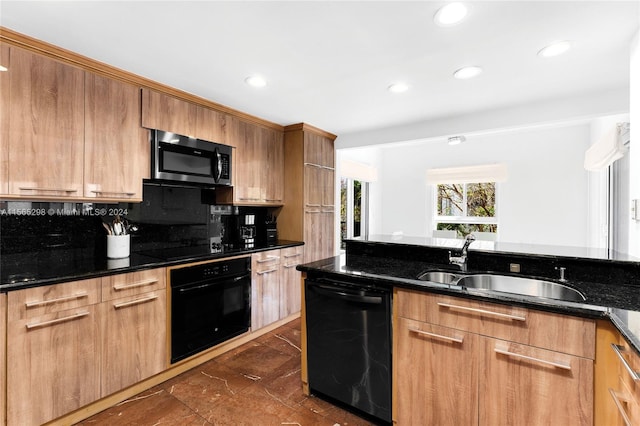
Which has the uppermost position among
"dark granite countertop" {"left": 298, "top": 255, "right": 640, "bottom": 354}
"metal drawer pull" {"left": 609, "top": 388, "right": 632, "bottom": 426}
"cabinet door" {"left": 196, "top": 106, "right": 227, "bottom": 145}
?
"cabinet door" {"left": 196, "top": 106, "right": 227, "bottom": 145}

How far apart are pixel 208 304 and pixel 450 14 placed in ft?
8.66

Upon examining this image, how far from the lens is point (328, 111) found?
10.4 ft

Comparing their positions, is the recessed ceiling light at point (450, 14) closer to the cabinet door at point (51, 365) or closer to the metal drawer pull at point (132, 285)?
the metal drawer pull at point (132, 285)

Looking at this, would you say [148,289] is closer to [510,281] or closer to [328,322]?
[328,322]

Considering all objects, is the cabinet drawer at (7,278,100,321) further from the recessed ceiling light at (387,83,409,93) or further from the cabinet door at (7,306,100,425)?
the recessed ceiling light at (387,83,409,93)

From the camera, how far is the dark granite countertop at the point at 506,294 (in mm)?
1193

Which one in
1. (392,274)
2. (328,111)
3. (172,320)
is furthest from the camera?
(328,111)

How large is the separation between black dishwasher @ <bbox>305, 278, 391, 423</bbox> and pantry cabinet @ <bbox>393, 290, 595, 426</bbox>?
0.26 ft

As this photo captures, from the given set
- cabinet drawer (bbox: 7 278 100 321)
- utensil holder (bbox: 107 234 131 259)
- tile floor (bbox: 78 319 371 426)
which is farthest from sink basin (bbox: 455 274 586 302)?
utensil holder (bbox: 107 234 131 259)

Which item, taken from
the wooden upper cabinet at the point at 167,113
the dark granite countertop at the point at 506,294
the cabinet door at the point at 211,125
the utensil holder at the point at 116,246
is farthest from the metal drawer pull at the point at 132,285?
the cabinet door at the point at 211,125

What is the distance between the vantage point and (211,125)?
296cm

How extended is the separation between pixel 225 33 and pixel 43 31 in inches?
41.1

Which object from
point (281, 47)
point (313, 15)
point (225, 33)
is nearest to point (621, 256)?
point (313, 15)

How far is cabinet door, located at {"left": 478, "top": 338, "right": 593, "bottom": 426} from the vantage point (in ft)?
4.20
